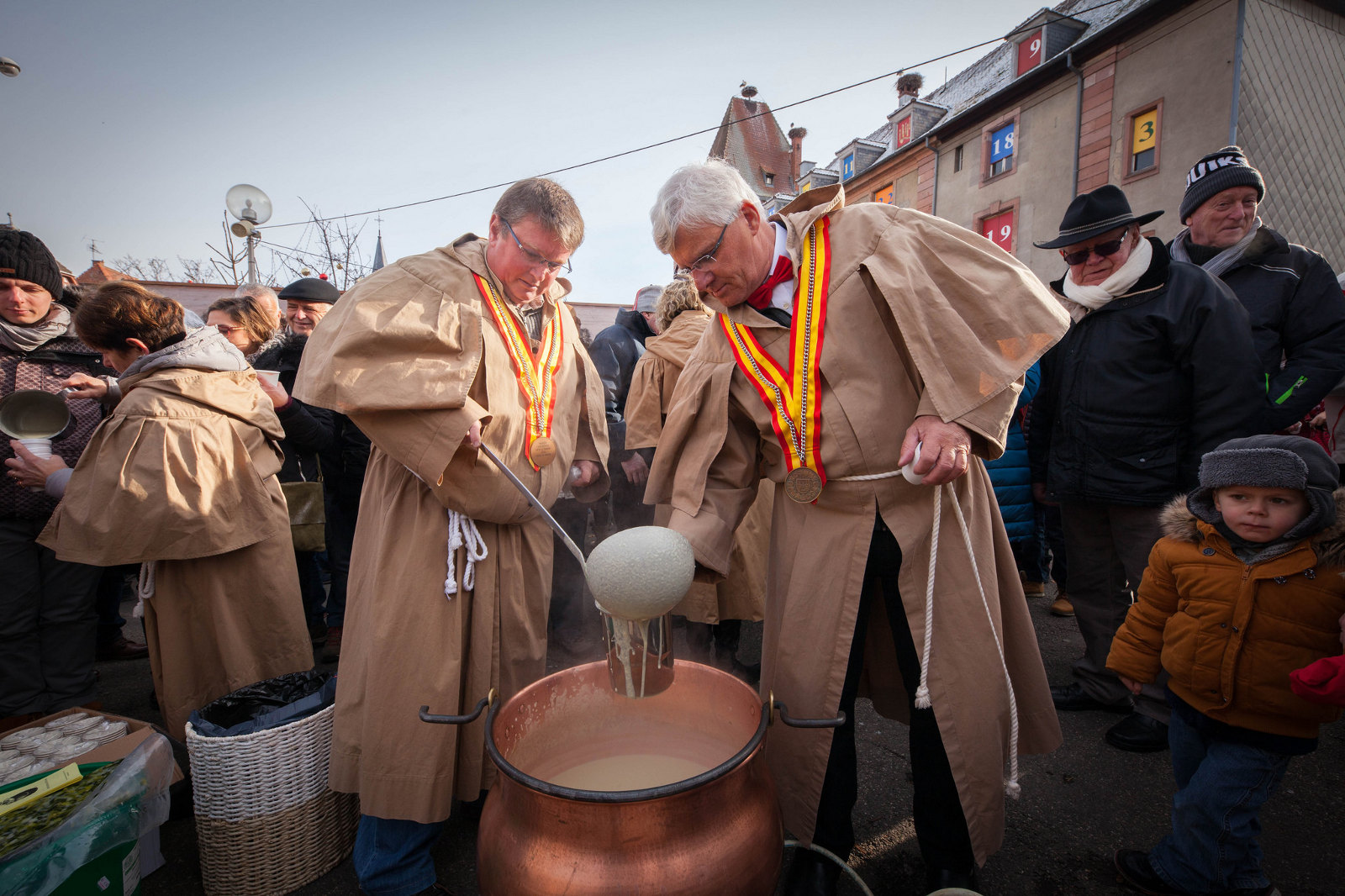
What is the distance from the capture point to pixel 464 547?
216 cm

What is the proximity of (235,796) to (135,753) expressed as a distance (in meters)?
0.39

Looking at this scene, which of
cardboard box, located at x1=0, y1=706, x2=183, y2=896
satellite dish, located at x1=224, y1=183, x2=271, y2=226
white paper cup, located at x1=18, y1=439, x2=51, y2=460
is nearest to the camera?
cardboard box, located at x1=0, y1=706, x2=183, y2=896

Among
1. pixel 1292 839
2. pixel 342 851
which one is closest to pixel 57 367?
pixel 342 851

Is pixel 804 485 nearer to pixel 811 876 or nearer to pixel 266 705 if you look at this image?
pixel 811 876

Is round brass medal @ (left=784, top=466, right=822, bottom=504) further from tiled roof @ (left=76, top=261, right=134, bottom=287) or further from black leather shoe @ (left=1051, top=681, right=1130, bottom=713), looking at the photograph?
tiled roof @ (left=76, top=261, right=134, bottom=287)

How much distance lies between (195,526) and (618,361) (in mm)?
2837

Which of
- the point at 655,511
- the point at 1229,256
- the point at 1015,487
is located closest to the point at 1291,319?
the point at 1229,256

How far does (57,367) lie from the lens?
3.13m

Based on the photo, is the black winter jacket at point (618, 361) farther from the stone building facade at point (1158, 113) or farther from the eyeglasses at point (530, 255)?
the stone building facade at point (1158, 113)

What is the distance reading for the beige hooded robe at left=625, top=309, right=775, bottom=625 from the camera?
10.9 feet

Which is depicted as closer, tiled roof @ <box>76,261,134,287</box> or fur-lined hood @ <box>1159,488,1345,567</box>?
fur-lined hood @ <box>1159,488,1345,567</box>

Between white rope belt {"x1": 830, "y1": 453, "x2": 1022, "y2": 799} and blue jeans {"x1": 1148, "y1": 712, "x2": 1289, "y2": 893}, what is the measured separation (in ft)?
2.21

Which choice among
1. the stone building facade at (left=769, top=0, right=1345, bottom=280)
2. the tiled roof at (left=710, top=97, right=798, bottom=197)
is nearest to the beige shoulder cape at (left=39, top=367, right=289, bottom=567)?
the stone building facade at (left=769, top=0, right=1345, bottom=280)

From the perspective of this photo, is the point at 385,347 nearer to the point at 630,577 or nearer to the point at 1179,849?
the point at 630,577
